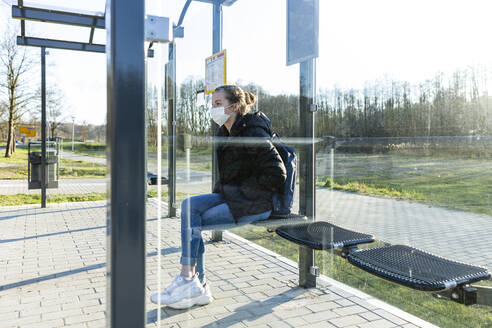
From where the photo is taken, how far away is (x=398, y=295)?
2773 millimetres

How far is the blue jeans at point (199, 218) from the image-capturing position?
2488mm

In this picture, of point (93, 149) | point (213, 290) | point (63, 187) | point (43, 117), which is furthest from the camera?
point (63, 187)

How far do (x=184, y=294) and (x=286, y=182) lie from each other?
36.9 inches

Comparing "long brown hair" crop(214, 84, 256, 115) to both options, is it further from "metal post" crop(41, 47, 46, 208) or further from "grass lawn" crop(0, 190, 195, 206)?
"grass lawn" crop(0, 190, 195, 206)

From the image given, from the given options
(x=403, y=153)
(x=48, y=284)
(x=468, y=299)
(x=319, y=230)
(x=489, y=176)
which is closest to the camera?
(x=468, y=299)

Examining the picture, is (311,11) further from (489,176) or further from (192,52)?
(489,176)

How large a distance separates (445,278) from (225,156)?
1.44 meters

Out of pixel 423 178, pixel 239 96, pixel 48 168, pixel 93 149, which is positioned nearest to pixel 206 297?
pixel 93 149

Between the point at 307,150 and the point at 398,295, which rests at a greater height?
the point at 307,150

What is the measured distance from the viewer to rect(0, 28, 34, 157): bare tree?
6.35 m

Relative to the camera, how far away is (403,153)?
216cm

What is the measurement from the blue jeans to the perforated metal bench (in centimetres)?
38

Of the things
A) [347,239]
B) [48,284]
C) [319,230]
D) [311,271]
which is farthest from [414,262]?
[48,284]

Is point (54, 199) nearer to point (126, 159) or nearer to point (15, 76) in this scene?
point (15, 76)
